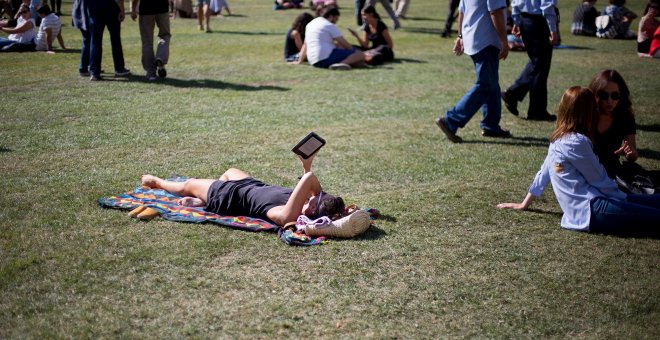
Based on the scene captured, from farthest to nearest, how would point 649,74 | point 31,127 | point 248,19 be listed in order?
1. point 248,19
2. point 649,74
3. point 31,127

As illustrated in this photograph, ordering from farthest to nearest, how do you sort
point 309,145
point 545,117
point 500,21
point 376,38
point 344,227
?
point 376,38
point 545,117
point 500,21
point 309,145
point 344,227

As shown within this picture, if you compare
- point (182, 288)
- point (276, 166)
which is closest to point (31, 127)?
point (276, 166)

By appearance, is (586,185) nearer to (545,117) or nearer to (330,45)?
(545,117)

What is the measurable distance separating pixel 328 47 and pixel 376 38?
56.3 inches

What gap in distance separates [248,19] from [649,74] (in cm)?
1368

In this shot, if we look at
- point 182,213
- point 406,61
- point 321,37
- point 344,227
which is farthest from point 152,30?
point 344,227

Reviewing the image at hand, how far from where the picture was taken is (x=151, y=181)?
6.43m

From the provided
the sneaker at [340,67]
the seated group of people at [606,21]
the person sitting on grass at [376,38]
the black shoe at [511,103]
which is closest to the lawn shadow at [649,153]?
the black shoe at [511,103]

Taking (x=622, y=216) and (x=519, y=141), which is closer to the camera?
(x=622, y=216)

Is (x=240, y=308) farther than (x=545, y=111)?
No

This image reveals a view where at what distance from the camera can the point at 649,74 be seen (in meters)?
13.1

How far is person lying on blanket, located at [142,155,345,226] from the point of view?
5570 mm

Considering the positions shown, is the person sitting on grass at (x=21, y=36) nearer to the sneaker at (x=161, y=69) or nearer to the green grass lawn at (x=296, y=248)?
the green grass lawn at (x=296, y=248)

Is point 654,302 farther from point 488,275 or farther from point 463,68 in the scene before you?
point 463,68
